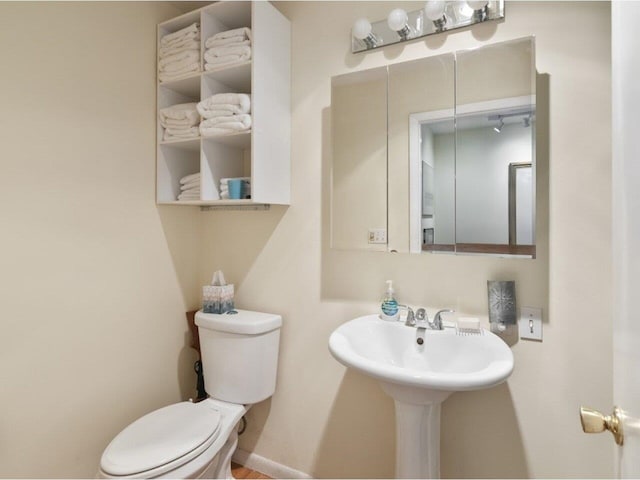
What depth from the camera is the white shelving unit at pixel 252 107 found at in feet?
5.04

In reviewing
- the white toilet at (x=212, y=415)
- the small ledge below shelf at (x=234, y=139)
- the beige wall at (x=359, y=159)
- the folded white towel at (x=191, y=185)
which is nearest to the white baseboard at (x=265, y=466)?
the white toilet at (x=212, y=415)

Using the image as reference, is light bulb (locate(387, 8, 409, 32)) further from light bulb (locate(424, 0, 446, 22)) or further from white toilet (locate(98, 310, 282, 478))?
white toilet (locate(98, 310, 282, 478))

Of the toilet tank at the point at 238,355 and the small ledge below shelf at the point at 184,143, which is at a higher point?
the small ledge below shelf at the point at 184,143

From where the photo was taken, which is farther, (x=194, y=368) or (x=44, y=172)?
(x=194, y=368)

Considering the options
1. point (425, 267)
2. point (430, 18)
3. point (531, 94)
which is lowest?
point (425, 267)

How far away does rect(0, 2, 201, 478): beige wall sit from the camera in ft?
4.30

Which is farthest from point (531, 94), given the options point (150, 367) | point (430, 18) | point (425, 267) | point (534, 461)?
point (150, 367)

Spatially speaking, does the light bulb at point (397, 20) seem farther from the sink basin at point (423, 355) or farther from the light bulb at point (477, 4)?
the sink basin at point (423, 355)

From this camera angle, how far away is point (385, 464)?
1.52 metres

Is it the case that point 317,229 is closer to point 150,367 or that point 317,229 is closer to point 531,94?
point 531,94

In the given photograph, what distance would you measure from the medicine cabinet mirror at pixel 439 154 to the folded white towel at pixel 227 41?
440mm

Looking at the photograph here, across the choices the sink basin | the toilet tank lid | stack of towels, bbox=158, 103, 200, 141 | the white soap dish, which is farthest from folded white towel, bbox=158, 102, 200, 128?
the white soap dish

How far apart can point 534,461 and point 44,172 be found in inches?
83.8

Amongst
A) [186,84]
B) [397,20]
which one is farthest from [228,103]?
[397,20]
